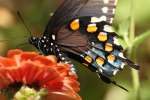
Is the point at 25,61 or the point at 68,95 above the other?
the point at 25,61

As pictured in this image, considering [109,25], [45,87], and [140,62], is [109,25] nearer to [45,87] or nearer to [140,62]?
[45,87]

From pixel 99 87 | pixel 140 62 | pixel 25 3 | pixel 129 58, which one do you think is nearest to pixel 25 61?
pixel 129 58

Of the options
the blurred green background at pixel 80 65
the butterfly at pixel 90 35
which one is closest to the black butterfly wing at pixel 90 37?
the butterfly at pixel 90 35

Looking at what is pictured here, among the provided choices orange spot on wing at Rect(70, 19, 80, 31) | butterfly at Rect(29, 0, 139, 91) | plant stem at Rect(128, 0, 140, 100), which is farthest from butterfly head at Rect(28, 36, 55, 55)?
plant stem at Rect(128, 0, 140, 100)

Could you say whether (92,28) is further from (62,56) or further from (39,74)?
(39,74)

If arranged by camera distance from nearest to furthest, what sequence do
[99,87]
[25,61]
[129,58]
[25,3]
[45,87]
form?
[25,61] → [45,87] → [129,58] → [99,87] → [25,3]

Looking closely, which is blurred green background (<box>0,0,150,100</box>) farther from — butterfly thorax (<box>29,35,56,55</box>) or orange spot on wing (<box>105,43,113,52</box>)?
butterfly thorax (<box>29,35,56,55</box>)

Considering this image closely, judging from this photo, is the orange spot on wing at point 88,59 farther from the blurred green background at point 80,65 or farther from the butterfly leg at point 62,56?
the blurred green background at point 80,65

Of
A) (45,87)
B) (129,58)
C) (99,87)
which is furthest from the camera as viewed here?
(99,87)
